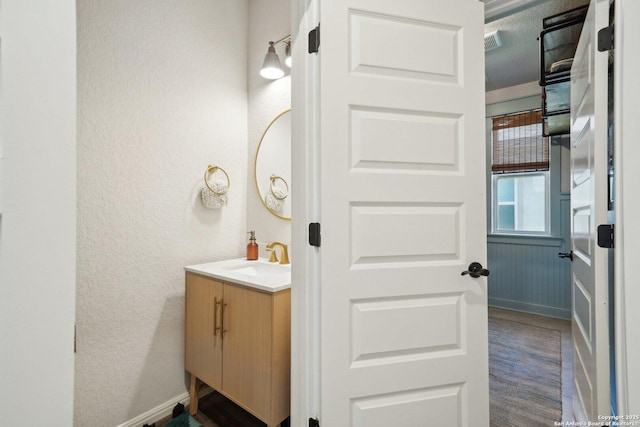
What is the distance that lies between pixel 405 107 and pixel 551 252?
134 inches

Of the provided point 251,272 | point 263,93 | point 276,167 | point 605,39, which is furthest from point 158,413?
point 605,39

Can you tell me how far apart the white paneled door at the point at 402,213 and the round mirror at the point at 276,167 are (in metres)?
1.00

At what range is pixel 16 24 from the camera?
488mm

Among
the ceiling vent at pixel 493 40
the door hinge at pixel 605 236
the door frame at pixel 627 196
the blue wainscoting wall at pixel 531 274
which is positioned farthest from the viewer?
the blue wainscoting wall at pixel 531 274

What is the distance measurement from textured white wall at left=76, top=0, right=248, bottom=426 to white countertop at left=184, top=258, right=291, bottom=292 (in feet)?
0.55

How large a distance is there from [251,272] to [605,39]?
2.00 m

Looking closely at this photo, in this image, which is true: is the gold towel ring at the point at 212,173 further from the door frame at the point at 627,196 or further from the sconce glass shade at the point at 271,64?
the door frame at the point at 627,196

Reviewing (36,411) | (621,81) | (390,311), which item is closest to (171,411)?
(390,311)

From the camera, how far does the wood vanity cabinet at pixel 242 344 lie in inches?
59.5

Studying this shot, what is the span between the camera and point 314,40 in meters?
1.24

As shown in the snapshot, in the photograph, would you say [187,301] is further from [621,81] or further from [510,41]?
[510,41]

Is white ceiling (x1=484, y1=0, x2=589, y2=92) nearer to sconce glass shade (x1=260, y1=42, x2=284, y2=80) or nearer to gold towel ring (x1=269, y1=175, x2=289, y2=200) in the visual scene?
sconce glass shade (x1=260, y1=42, x2=284, y2=80)

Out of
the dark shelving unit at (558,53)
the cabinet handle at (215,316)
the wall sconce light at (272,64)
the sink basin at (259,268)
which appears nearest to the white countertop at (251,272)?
the sink basin at (259,268)

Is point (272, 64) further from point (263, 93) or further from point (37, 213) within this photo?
point (37, 213)
